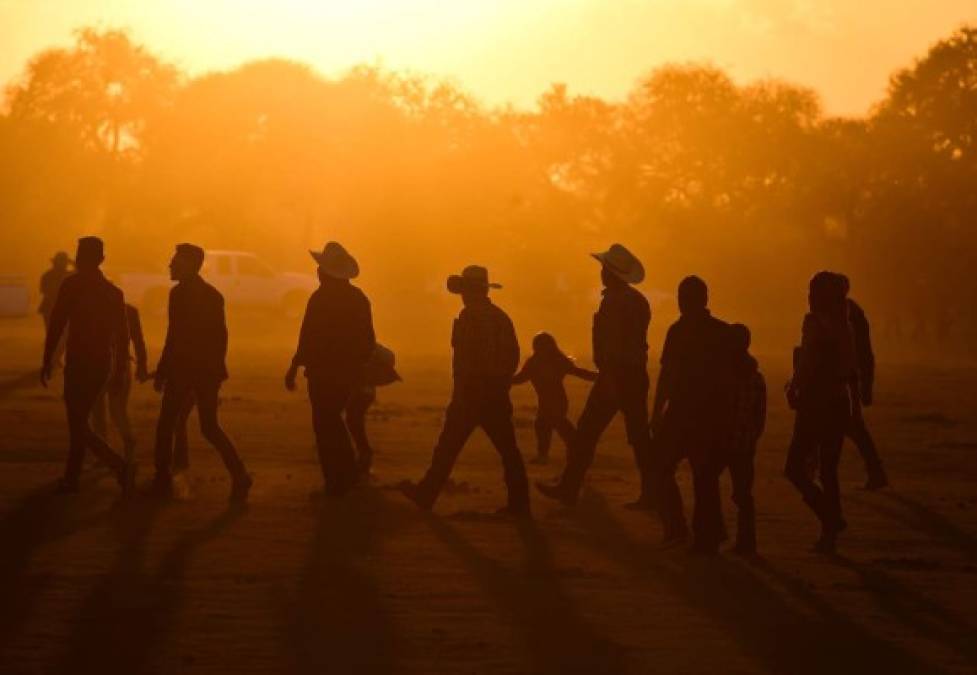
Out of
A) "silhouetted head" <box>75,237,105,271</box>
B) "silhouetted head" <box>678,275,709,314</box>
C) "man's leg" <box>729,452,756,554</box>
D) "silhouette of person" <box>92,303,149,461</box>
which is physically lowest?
"man's leg" <box>729,452,756,554</box>

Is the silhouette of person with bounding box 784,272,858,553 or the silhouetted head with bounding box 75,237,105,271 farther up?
the silhouetted head with bounding box 75,237,105,271

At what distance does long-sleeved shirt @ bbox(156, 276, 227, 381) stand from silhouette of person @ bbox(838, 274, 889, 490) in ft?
14.0

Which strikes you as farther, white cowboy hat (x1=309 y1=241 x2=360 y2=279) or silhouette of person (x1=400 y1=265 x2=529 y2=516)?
white cowboy hat (x1=309 y1=241 x2=360 y2=279)

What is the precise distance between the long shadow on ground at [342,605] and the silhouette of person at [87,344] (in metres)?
1.69

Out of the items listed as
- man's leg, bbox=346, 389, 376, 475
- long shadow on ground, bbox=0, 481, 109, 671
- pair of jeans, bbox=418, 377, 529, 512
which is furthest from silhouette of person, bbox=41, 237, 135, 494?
pair of jeans, bbox=418, 377, 529, 512

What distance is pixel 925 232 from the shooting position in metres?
63.2

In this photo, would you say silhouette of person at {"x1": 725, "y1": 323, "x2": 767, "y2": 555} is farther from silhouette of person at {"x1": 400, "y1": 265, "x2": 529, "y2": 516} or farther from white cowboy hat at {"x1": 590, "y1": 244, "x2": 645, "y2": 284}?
silhouette of person at {"x1": 400, "y1": 265, "x2": 529, "y2": 516}

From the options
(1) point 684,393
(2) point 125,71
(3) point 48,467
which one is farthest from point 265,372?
(2) point 125,71

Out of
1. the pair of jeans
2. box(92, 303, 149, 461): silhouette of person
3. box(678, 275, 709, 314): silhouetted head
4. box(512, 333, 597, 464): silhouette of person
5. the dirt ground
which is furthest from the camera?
box(512, 333, 597, 464): silhouette of person

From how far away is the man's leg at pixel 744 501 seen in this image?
11.9 m

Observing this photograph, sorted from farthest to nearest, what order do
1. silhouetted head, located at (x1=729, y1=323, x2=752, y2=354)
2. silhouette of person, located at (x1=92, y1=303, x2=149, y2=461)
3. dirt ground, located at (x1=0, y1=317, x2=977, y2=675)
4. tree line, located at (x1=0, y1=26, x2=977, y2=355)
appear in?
tree line, located at (x1=0, y1=26, x2=977, y2=355), silhouette of person, located at (x1=92, y1=303, x2=149, y2=461), silhouetted head, located at (x1=729, y1=323, x2=752, y2=354), dirt ground, located at (x1=0, y1=317, x2=977, y2=675)

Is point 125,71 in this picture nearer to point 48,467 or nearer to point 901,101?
point 901,101

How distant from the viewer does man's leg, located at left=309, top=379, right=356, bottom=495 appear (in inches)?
568

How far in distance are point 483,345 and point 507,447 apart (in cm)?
69
